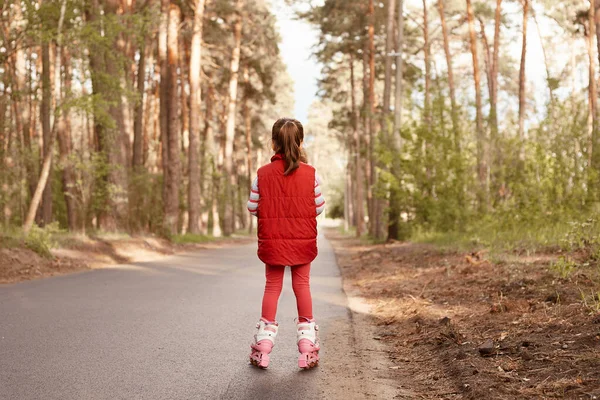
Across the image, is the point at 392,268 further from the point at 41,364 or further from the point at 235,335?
the point at 41,364

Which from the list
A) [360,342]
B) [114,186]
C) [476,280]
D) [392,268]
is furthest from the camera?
[114,186]

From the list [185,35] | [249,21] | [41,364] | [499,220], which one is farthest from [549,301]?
[249,21]

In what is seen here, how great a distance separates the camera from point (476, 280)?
918 centimetres

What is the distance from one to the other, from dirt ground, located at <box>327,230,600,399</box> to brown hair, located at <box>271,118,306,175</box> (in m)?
1.89

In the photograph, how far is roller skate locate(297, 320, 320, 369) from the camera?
5254mm

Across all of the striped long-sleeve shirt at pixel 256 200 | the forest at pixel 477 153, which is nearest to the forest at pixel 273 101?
the forest at pixel 477 153

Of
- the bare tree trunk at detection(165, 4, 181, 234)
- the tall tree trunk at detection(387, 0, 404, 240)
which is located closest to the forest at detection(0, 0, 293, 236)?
the bare tree trunk at detection(165, 4, 181, 234)

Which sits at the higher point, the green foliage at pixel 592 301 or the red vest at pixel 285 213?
the red vest at pixel 285 213

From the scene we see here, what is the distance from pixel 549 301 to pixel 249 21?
113 feet

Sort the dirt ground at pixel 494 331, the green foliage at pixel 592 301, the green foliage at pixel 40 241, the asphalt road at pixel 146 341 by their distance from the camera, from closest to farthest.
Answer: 1. the dirt ground at pixel 494 331
2. the asphalt road at pixel 146 341
3. the green foliage at pixel 592 301
4. the green foliage at pixel 40 241

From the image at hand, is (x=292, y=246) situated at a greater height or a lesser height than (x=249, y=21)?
lesser

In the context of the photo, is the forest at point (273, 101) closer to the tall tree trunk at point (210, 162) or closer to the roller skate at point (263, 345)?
the tall tree trunk at point (210, 162)

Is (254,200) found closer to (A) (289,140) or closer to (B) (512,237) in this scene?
(A) (289,140)

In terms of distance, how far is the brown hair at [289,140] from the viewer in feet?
17.6
